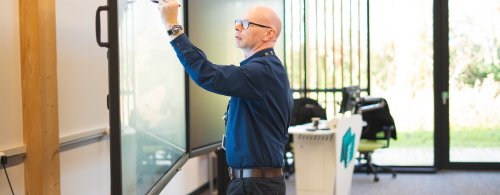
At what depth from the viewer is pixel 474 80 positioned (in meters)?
6.45

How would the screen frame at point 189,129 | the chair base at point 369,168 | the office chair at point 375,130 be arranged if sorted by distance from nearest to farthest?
the screen frame at point 189,129 < the office chair at point 375,130 < the chair base at point 369,168

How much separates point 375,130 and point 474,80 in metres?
1.38

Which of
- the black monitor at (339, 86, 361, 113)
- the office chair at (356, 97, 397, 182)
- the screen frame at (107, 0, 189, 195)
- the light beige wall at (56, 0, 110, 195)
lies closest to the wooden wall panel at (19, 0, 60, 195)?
the light beige wall at (56, 0, 110, 195)

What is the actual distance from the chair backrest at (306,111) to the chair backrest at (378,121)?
1.58ft

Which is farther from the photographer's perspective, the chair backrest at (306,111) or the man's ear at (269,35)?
the chair backrest at (306,111)

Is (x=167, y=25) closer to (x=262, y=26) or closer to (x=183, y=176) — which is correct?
(x=262, y=26)

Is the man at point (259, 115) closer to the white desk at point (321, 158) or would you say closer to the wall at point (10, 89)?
the wall at point (10, 89)

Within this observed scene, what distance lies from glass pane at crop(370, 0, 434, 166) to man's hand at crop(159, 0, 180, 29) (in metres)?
4.88

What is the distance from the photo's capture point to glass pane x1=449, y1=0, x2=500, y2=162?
639 centimetres

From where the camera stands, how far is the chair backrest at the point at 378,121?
19.8 ft

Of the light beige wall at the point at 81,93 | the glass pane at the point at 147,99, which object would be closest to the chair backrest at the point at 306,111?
the light beige wall at the point at 81,93

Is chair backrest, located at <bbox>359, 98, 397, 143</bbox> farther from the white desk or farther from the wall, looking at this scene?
the wall

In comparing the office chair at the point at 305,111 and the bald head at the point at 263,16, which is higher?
the bald head at the point at 263,16

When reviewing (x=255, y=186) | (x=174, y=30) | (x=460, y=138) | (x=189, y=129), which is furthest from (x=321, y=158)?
(x=460, y=138)
